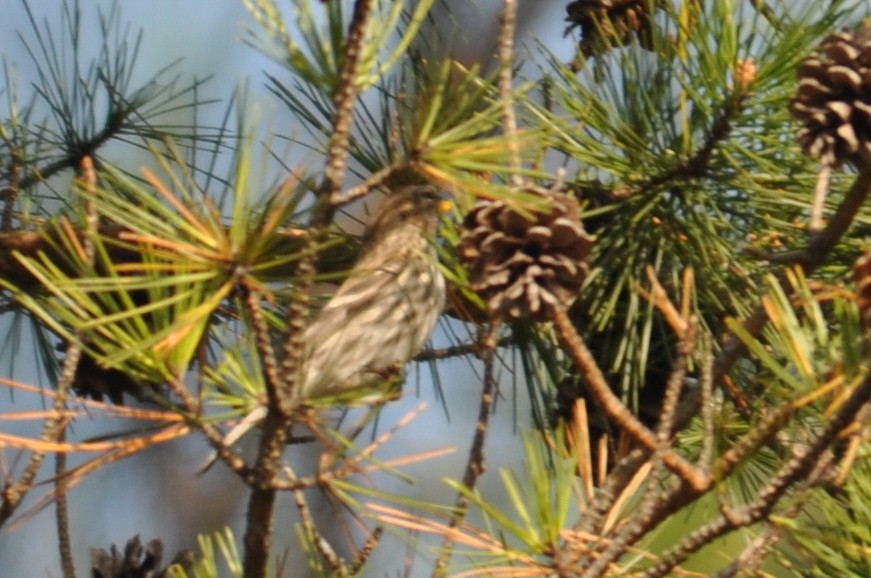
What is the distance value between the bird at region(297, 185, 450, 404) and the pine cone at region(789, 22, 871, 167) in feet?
1.68

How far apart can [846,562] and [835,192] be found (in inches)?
15.4

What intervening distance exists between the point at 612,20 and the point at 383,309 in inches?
17.2

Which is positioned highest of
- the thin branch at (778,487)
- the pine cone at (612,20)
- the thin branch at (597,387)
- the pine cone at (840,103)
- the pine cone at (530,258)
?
the pine cone at (612,20)

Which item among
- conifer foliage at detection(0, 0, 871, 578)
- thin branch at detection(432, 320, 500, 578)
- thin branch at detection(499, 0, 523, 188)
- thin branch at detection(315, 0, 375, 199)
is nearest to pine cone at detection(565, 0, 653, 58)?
conifer foliage at detection(0, 0, 871, 578)

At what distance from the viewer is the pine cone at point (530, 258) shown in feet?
2.43

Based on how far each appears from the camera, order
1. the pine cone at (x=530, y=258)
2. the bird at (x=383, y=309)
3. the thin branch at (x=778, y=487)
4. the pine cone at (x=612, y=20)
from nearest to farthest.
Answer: the thin branch at (x=778, y=487)
the pine cone at (x=530, y=258)
the pine cone at (x=612, y=20)
the bird at (x=383, y=309)

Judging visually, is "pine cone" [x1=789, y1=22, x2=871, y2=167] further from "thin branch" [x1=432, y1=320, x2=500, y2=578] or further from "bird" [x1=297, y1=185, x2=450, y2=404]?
"bird" [x1=297, y1=185, x2=450, y2=404]

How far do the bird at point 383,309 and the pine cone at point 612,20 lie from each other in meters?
0.24

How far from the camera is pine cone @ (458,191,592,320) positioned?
0.74 m

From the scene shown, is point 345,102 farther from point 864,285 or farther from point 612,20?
point 612,20

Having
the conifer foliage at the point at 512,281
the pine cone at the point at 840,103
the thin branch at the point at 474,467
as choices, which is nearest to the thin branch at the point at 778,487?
the conifer foliage at the point at 512,281

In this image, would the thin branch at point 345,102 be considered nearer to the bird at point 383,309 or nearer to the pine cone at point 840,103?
the pine cone at point 840,103

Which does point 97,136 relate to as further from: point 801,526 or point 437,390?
point 801,526

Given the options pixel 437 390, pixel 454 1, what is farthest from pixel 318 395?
pixel 454 1
